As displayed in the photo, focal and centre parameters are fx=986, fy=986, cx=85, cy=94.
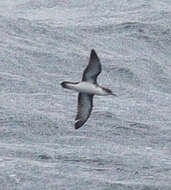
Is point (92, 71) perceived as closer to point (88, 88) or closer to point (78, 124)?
point (88, 88)

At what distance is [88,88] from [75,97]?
4.37m

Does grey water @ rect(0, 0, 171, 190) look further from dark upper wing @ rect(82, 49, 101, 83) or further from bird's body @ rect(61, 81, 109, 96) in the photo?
dark upper wing @ rect(82, 49, 101, 83)

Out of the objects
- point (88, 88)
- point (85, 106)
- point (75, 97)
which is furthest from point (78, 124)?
point (75, 97)

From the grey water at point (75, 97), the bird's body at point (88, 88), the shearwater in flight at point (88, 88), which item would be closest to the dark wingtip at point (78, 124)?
the shearwater in flight at point (88, 88)

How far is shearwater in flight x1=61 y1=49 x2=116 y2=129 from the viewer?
13141mm

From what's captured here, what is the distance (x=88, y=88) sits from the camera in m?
13.2

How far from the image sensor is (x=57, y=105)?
669 inches

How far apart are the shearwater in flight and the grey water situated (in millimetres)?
875

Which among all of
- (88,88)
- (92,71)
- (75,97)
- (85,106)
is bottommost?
(75,97)

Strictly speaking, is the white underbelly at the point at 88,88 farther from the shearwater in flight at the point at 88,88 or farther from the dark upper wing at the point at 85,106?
the dark upper wing at the point at 85,106

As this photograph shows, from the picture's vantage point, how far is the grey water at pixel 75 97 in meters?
13.9

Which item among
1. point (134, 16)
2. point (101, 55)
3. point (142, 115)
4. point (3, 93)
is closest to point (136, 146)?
point (142, 115)

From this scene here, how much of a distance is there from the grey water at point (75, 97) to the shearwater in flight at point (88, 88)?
875 mm

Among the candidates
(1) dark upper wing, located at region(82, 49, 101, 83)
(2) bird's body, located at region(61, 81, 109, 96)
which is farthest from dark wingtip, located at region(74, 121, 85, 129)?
(1) dark upper wing, located at region(82, 49, 101, 83)
